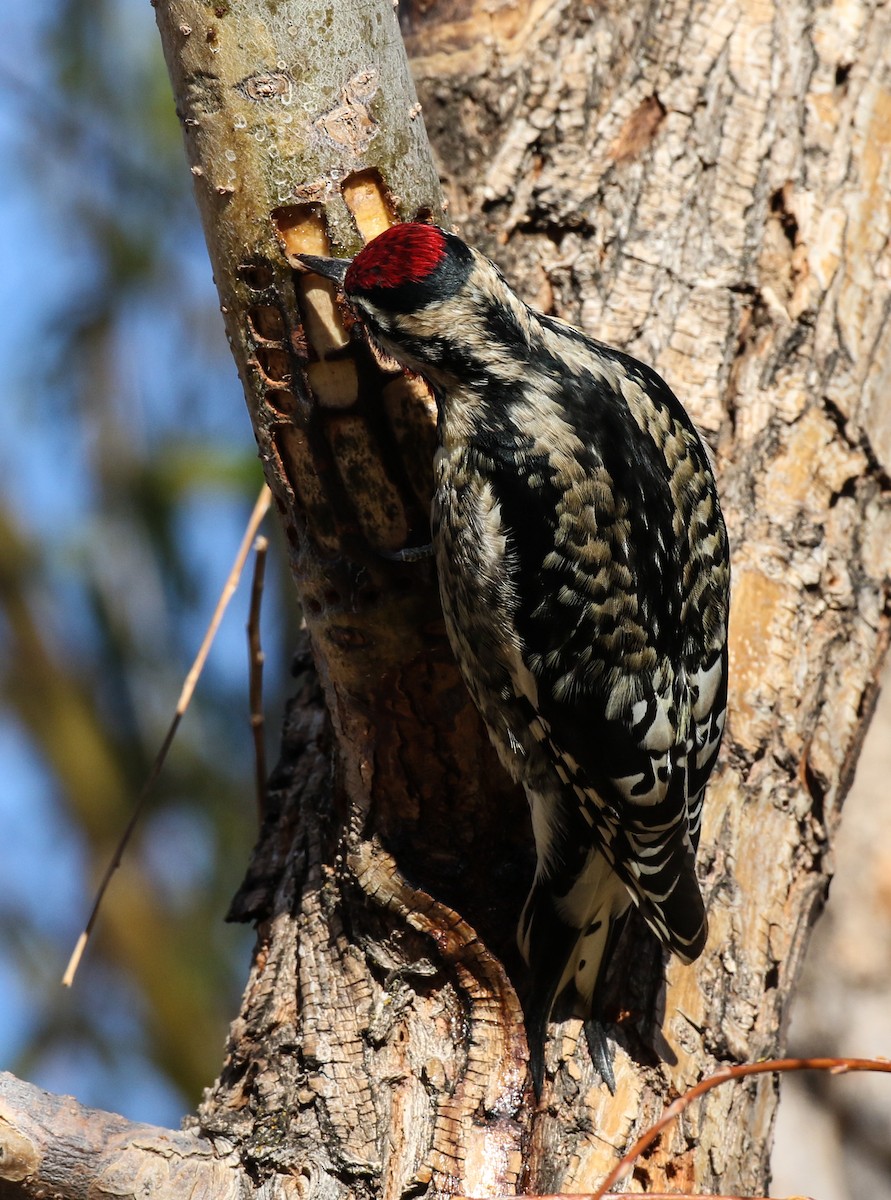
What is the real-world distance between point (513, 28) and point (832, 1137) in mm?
4935

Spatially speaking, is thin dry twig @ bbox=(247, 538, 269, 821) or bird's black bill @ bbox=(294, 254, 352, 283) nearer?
bird's black bill @ bbox=(294, 254, 352, 283)

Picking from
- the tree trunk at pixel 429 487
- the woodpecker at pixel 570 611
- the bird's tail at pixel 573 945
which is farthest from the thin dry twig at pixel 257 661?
the bird's tail at pixel 573 945

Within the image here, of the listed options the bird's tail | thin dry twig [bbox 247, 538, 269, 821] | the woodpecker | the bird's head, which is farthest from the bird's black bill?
the bird's tail

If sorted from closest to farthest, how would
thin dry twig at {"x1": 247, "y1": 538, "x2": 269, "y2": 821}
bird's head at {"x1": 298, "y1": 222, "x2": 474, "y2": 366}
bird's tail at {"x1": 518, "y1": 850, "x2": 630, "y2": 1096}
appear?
bird's head at {"x1": 298, "y1": 222, "x2": 474, "y2": 366} → bird's tail at {"x1": 518, "y1": 850, "x2": 630, "y2": 1096} → thin dry twig at {"x1": 247, "y1": 538, "x2": 269, "y2": 821}

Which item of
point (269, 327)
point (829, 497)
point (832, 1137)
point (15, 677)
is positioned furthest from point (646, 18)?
point (15, 677)

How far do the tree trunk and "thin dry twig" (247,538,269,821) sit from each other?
11 cm

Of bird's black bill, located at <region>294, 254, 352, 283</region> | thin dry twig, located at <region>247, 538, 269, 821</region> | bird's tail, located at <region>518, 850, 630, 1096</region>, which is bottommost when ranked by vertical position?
bird's tail, located at <region>518, 850, 630, 1096</region>

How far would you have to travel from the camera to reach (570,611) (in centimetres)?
244

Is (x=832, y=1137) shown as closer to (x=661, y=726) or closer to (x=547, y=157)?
(x=661, y=726)

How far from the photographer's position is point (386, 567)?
2316 mm

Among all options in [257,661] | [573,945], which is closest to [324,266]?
[257,661]

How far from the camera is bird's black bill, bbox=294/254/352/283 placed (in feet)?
6.97

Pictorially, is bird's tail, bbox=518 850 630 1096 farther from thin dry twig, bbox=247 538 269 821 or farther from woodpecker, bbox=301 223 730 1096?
thin dry twig, bbox=247 538 269 821

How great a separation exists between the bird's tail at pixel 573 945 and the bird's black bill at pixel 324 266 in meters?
1.17
